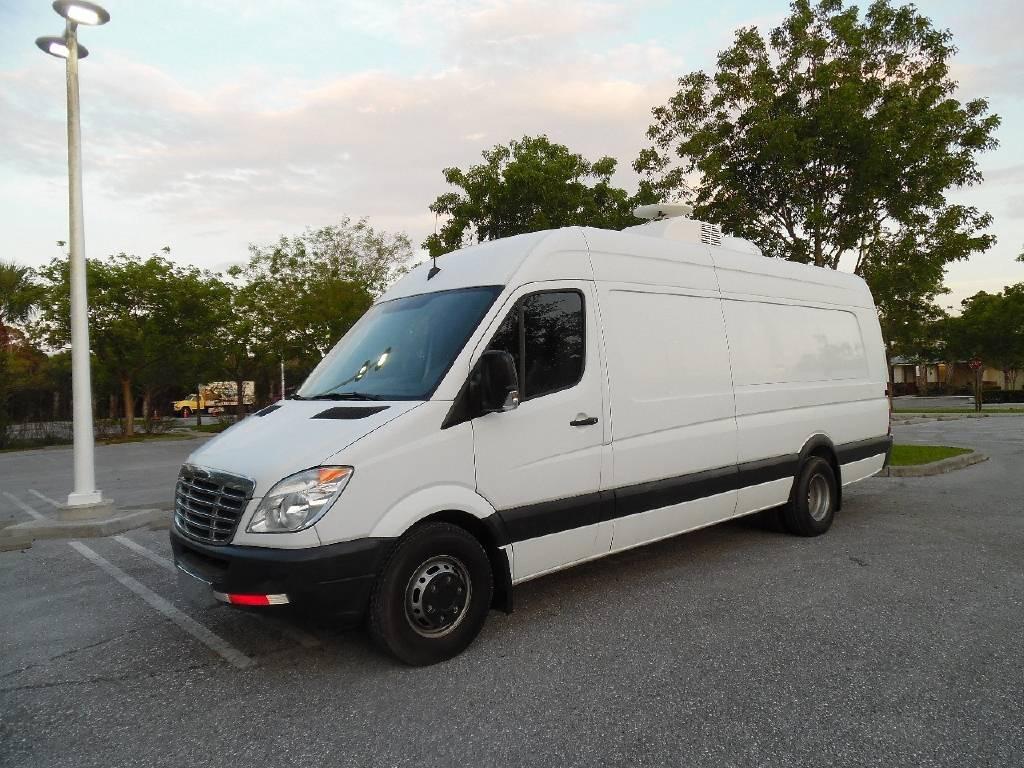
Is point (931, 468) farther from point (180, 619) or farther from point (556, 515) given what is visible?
point (180, 619)

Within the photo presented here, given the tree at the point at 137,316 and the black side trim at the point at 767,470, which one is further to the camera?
the tree at the point at 137,316

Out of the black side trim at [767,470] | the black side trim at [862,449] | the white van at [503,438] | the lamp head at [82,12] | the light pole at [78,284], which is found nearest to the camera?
the white van at [503,438]

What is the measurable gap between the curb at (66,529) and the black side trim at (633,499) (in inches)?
216

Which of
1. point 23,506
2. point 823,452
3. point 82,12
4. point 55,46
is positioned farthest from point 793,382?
point 23,506

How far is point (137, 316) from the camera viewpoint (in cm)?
2588

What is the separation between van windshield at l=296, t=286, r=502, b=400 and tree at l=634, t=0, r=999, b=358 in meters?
8.18

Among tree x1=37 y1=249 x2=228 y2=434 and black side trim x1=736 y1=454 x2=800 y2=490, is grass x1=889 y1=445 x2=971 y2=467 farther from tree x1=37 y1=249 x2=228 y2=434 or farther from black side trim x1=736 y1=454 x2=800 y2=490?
tree x1=37 y1=249 x2=228 y2=434

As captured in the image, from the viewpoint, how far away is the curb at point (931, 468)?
1043cm

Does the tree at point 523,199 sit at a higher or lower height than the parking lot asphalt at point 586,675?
higher

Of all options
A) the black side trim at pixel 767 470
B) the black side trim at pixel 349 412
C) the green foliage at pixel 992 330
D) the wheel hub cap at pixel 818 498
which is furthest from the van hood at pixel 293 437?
the green foliage at pixel 992 330

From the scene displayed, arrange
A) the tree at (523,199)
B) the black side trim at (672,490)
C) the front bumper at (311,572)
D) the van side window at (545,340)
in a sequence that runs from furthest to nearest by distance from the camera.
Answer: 1. the tree at (523,199)
2. the black side trim at (672,490)
3. the van side window at (545,340)
4. the front bumper at (311,572)

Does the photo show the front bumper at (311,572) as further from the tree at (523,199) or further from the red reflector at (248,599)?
the tree at (523,199)

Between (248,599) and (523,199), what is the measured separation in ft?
49.4

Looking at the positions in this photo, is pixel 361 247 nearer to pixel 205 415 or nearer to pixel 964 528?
pixel 205 415
